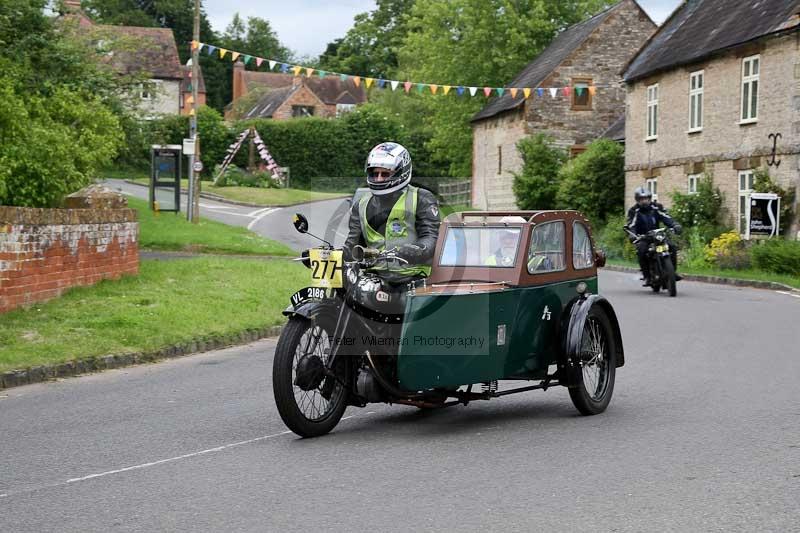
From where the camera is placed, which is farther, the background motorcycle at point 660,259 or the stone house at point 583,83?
the stone house at point 583,83

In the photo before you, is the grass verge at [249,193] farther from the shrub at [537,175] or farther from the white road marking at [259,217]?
the shrub at [537,175]

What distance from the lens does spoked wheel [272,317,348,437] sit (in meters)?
7.62

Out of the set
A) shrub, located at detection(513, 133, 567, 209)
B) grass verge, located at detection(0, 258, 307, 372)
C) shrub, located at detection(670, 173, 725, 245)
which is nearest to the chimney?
shrub, located at detection(513, 133, 567, 209)

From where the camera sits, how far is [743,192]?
31.1 m

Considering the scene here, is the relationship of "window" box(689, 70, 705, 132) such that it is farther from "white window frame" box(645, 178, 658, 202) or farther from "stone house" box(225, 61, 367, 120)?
"stone house" box(225, 61, 367, 120)

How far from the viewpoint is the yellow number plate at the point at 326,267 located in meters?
7.95

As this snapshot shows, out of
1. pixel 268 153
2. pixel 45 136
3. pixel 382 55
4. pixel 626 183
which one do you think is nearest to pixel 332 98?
pixel 382 55

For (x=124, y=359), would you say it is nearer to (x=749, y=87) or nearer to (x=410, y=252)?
(x=410, y=252)

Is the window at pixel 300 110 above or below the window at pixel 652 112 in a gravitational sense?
above

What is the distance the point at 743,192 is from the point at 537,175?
17.1m

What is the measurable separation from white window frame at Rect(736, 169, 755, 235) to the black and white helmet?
23933mm

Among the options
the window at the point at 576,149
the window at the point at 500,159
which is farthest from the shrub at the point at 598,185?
the window at the point at 500,159

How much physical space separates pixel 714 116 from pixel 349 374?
26967 mm

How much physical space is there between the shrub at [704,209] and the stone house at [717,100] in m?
0.29
